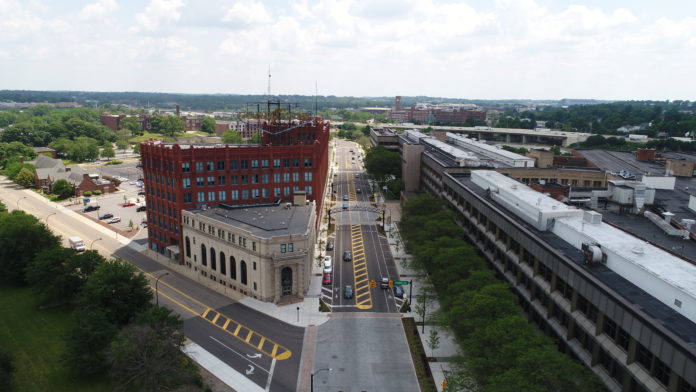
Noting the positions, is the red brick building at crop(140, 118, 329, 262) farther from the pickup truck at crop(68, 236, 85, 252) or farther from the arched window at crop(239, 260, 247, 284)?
the arched window at crop(239, 260, 247, 284)

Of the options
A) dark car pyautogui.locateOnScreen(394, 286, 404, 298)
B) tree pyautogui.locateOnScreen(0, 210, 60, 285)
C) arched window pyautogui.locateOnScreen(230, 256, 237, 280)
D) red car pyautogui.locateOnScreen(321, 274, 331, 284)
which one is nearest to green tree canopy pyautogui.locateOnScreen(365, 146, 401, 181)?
red car pyautogui.locateOnScreen(321, 274, 331, 284)

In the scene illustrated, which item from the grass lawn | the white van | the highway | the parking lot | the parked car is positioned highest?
the white van

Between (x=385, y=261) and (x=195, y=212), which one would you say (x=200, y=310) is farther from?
(x=385, y=261)

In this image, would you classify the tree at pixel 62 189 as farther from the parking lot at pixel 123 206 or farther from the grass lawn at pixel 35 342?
the grass lawn at pixel 35 342

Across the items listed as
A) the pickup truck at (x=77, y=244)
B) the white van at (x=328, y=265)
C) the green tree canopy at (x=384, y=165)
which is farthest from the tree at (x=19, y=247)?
the green tree canopy at (x=384, y=165)

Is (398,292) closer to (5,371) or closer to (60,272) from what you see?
(5,371)

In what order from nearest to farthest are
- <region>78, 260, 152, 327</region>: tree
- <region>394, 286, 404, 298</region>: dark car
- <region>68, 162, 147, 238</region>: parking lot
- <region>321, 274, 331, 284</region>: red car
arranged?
<region>78, 260, 152, 327</region>: tree → <region>394, 286, 404, 298</region>: dark car → <region>321, 274, 331, 284</region>: red car → <region>68, 162, 147, 238</region>: parking lot

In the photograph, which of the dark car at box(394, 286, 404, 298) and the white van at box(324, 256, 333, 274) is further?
the white van at box(324, 256, 333, 274)

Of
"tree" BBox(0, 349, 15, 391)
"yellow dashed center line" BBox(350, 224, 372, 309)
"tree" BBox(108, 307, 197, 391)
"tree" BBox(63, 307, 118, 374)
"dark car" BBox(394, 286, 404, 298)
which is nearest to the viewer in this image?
"tree" BBox(108, 307, 197, 391)
